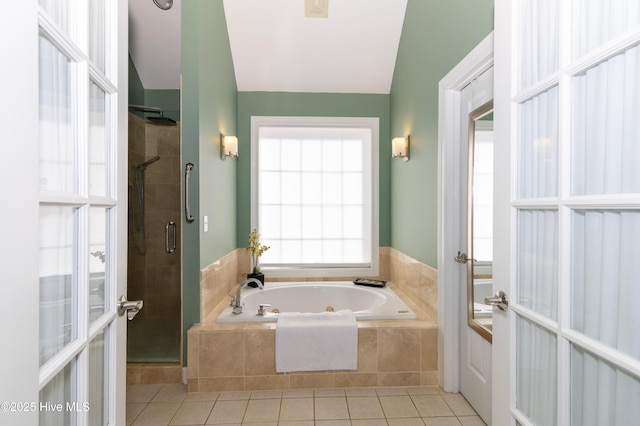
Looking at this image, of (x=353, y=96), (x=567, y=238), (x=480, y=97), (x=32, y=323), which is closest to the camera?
(x=32, y=323)

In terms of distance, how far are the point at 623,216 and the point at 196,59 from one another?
236cm

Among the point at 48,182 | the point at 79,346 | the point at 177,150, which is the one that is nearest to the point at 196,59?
the point at 177,150

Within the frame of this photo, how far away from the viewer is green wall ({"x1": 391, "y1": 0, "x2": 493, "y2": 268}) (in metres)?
1.91

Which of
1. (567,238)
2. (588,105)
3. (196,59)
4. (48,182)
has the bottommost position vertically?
(567,238)

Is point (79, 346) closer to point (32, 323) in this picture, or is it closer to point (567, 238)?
point (32, 323)

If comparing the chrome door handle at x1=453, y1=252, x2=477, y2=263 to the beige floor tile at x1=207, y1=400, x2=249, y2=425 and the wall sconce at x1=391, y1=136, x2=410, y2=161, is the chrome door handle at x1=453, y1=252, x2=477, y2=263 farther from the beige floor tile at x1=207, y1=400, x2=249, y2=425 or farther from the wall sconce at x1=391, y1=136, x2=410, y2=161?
the beige floor tile at x1=207, y1=400, x2=249, y2=425

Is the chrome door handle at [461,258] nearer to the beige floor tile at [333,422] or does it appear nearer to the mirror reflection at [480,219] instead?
the mirror reflection at [480,219]

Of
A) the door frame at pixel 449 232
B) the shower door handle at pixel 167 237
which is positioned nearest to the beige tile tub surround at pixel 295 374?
the door frame at pixel 449 232

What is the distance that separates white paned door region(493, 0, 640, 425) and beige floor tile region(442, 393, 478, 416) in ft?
3.23

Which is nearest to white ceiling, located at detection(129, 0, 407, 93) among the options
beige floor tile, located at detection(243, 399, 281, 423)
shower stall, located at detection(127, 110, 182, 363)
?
shower stall, located at detection(127, 110, 182, 363)

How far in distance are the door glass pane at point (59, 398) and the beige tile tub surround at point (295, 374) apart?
1.42 metres

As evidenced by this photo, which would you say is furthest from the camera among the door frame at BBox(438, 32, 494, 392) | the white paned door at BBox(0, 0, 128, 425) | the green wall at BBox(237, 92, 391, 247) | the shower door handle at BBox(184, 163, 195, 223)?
the green wall at BBox(237, 92, 391, 247)

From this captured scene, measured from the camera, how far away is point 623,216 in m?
0.74

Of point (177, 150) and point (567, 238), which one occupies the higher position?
point (177, 150)
